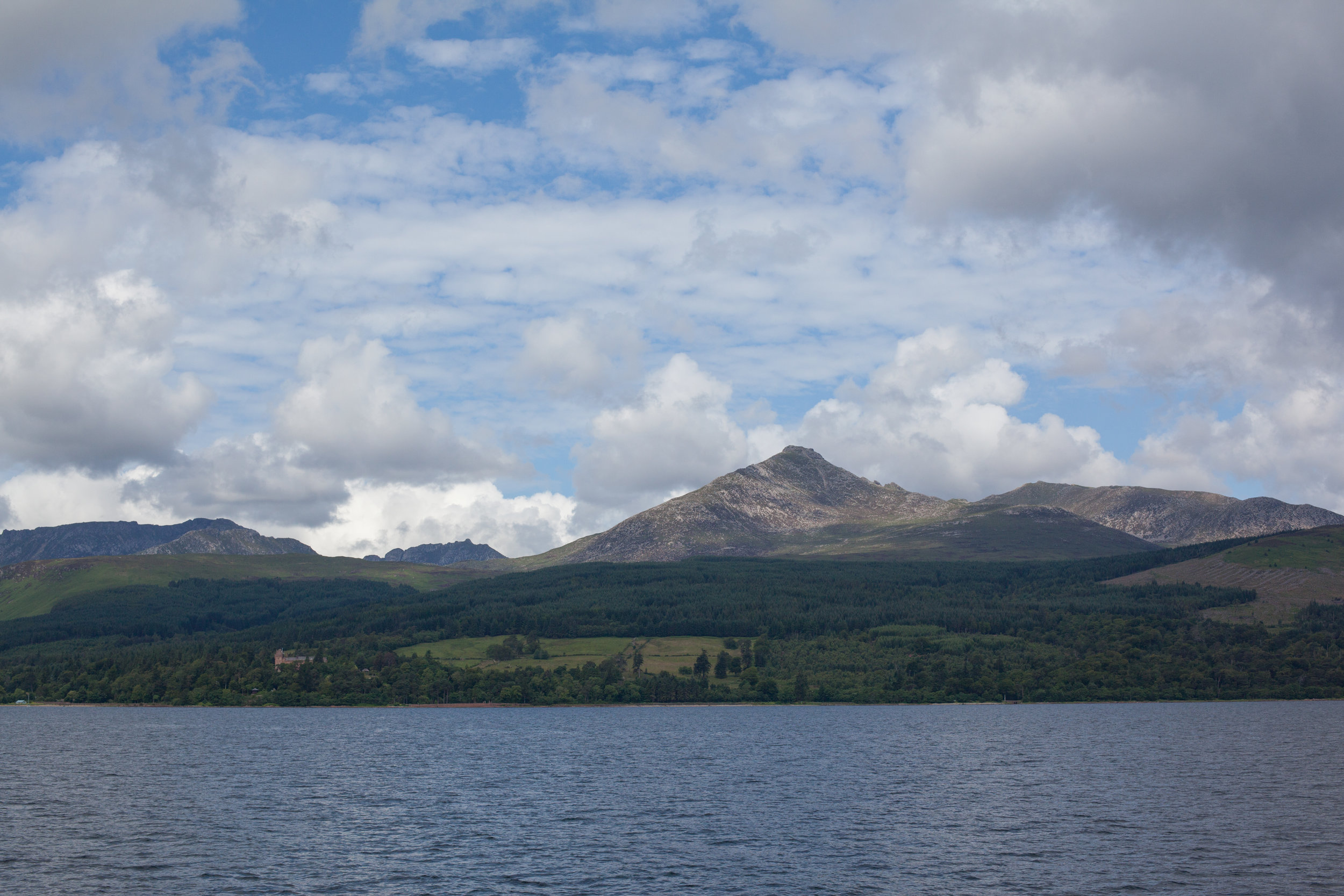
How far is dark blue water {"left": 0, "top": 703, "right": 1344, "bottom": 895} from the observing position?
7506cm

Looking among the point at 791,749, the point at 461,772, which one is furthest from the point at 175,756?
the point at 791,749

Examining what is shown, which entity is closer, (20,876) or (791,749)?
(20,876)

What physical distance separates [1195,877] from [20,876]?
83118 millimetres

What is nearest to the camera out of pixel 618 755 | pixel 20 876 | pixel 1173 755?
pixel 20 876

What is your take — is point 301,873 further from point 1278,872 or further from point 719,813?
point 1278,872

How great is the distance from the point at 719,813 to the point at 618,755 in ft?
226

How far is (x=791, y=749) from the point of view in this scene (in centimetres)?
17938

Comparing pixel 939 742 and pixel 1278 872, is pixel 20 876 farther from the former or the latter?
pixel 939 742

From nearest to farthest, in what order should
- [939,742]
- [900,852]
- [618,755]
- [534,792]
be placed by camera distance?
[900,852] → [534,792] → [618,755] → [939,742]

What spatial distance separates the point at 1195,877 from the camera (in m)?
74.6

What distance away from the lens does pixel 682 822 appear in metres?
102

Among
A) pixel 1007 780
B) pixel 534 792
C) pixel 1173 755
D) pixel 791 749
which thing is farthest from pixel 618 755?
pixel 1173 755

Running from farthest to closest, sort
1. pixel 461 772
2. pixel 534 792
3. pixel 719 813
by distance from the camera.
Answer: pixel 461 772 < pixel 534 792 < pixel 719 813

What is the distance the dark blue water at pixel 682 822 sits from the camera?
2955 inches
